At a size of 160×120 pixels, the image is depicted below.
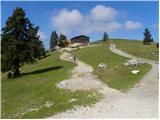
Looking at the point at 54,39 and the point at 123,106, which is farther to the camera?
the point at 54,39

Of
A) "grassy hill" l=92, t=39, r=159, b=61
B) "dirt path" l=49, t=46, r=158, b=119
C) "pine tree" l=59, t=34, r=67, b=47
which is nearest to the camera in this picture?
"dirt path" l=49, t=46, r=158, b=119

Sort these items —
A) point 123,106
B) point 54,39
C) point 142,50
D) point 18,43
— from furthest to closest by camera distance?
point 54,39 < point 142,50 < point 18,43 < point 123,106

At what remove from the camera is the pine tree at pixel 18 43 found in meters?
51.0

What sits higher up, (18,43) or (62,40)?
(62,40)

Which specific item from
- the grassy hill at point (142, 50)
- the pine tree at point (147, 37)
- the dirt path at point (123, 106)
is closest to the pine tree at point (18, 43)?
the dirt path at point (123, 106)

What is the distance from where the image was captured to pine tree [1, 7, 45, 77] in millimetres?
51000

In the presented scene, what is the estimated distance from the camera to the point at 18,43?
50844 mm

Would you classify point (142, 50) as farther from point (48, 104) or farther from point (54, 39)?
point (48, 104)

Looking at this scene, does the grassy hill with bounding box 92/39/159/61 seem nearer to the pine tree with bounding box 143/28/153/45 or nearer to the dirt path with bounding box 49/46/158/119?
the pine tree with bounding box 143/28/153/45

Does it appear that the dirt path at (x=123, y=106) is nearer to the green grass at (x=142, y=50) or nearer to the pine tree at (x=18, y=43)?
the pine tree at (x=18, y=43)

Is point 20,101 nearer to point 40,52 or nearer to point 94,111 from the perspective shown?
point 94,111

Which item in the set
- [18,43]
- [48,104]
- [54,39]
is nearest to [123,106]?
[48,104]

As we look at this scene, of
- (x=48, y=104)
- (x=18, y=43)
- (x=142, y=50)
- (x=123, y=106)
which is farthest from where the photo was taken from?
(x=142, y=50)

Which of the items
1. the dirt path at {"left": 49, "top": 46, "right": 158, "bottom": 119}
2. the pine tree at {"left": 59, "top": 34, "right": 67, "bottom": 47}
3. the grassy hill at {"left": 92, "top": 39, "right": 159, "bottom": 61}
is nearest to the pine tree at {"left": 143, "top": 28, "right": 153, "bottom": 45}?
the grassy hill at {"left": 92, "top": 39, "right": 159, "bottom": 61}
